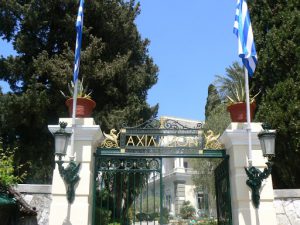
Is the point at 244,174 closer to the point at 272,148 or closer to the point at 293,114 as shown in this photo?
the point at 272,148

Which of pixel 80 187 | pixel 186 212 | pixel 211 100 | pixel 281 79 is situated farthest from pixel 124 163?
pixel 211 100

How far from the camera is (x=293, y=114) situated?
35.8ft

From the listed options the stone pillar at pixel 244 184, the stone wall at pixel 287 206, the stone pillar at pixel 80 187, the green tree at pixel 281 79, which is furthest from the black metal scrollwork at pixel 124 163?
the green tree at pixel 281 79

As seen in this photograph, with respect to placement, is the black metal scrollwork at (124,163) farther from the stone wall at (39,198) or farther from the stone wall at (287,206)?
the stone wall at (287,206)

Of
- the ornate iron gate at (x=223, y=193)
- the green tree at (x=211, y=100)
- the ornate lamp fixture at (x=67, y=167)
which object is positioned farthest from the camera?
the green tree at (x=211, y=100)

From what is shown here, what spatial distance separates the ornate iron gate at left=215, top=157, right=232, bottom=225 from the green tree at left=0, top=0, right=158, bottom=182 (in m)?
6.45

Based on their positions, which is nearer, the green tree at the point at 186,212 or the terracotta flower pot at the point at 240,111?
the terracotta flower pot at the point at 240,111

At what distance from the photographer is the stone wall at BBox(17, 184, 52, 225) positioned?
777cm

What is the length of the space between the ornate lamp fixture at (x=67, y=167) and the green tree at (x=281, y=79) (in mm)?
6417

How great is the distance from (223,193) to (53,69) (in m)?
8.29

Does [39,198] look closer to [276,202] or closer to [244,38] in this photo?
[276,202]

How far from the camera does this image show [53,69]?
45.8 feet

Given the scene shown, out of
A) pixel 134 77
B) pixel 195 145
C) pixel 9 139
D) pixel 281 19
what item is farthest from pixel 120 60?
pixel 195 145

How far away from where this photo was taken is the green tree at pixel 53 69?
45.6 ft
